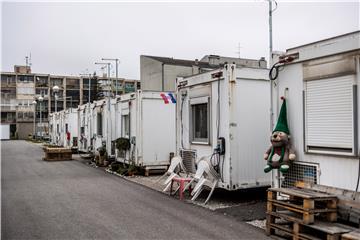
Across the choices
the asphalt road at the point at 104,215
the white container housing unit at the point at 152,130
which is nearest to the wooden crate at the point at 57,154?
the white container housing unit at the point at 152,130

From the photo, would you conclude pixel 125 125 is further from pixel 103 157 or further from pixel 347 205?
pixel 347 205

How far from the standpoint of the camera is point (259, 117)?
9.20m

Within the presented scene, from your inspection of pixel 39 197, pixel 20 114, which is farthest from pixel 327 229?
pixel 20 114

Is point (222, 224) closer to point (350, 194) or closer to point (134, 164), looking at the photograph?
point (350, 194)

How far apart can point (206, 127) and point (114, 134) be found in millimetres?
8393

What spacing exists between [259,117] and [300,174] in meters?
2.65

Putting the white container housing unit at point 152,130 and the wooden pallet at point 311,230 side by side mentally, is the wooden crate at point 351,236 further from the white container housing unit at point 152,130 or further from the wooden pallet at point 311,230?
the white container housing unit at point 152,130

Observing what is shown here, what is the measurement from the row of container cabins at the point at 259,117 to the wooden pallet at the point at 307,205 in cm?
38

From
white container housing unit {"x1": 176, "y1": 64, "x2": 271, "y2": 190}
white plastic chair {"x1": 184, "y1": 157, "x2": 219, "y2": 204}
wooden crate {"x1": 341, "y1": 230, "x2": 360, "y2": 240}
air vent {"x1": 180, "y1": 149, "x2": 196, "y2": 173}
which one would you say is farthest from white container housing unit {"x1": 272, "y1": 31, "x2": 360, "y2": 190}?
air vent {"x1": 180, "y1": 149, "x2": 196, "y2": 173}

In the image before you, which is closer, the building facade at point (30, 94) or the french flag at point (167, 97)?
the french flag at point (167, 97)

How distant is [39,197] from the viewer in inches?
395

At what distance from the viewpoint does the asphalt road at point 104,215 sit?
657cm

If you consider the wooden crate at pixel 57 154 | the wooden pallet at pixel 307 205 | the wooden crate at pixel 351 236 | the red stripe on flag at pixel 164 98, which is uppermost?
the red stripe on flag at pixel 164 98

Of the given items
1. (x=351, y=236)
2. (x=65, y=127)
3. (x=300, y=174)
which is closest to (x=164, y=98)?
(x=300, y=174)
